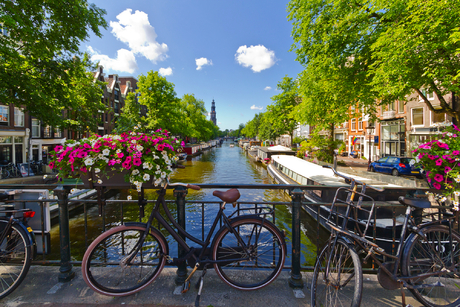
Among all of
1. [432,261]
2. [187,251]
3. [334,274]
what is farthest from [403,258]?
[187,251]

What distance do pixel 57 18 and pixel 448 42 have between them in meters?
13.0

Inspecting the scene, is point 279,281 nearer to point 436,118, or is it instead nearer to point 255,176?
point 255,176

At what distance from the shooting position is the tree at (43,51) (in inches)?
291

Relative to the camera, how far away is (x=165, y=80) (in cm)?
2902

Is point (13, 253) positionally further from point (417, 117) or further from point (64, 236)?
point (417, 117)

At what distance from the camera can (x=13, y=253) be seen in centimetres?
246

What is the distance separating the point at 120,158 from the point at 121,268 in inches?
47.0

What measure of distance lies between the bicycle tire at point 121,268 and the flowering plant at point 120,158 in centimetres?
53

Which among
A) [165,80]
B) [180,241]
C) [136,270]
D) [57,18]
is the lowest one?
[136,270]

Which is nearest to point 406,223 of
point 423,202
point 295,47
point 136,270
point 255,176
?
point 423,202

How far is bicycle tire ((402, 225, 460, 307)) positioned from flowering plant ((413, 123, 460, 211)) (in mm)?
363

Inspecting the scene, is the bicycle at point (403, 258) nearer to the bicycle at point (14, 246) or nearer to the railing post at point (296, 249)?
the railing post at point (296, 249)

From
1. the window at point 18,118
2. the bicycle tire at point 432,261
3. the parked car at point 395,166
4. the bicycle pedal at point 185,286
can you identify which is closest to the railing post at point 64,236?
the bicycle pedal at point 185,286

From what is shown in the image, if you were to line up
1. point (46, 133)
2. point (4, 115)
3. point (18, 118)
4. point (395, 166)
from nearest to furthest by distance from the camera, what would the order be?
point (395, 166)
point (4, 115)
point (18, 118)
point (46, 133)
